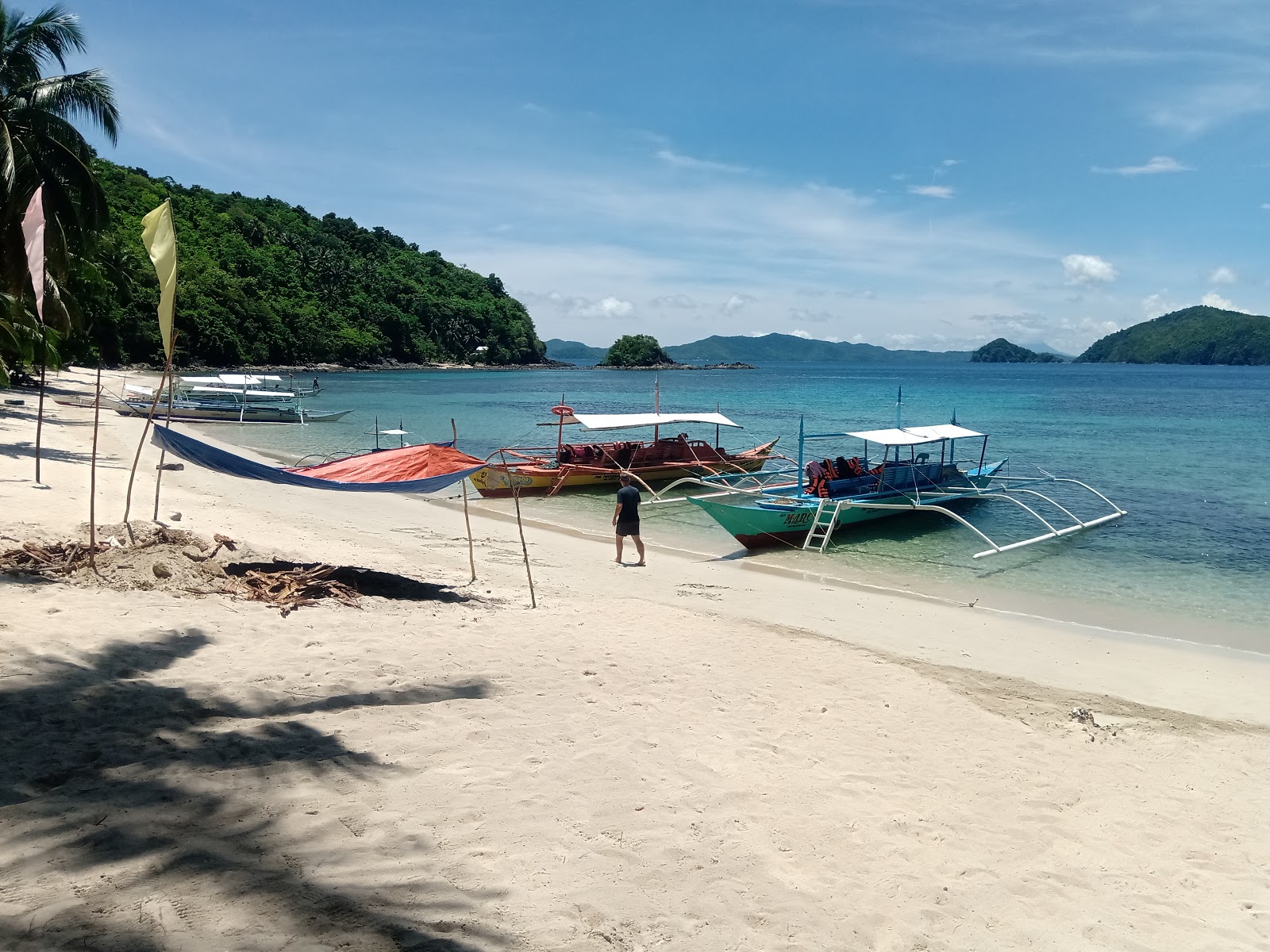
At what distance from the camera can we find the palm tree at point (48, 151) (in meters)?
12.1

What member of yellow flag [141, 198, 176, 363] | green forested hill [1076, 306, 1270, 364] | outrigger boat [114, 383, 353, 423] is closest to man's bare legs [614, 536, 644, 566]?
yellow flag [141, 198, 176, 363]

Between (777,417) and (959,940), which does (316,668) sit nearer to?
(959,940)

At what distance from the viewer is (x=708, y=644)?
802 centimetres

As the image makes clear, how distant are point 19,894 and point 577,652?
471 cm

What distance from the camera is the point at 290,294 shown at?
9338 centimetres

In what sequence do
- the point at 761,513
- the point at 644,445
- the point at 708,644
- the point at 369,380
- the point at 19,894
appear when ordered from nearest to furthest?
the point at 19,894, the point at 708,644, the point at 761,513, the point at 644,445, the point at 369,380

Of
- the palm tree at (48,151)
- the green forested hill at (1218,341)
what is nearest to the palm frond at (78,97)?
the palm tree at (48,151)

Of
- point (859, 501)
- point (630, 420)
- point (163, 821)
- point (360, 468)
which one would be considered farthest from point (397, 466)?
point (630, 420)

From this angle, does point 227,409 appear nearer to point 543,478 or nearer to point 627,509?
point 543,478

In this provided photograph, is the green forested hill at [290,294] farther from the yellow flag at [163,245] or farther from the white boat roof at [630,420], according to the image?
the yellow flag at [163,245]

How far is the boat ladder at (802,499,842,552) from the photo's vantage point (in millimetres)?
14844

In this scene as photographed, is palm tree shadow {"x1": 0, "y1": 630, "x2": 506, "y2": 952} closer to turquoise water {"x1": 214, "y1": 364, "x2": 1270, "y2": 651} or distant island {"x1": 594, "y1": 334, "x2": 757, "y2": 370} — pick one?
turquoise water {"x1": 214, "y1": 364, "x2": 1270, "y2": 651}

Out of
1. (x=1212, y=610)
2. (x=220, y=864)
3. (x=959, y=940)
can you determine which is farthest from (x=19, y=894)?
(x=1212, y=610)

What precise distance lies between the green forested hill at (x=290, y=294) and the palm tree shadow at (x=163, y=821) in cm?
3675
